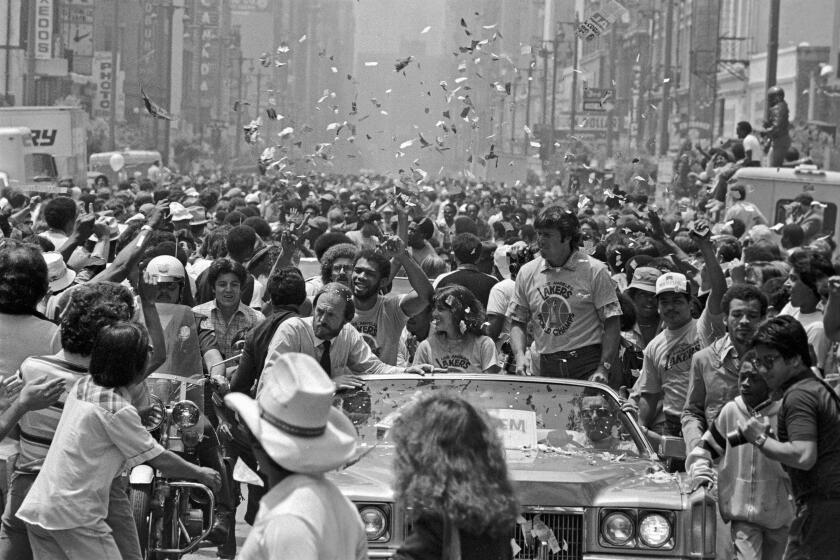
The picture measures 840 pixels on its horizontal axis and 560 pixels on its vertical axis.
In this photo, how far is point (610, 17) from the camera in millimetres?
22469

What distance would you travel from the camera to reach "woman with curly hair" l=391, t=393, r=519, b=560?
4.26 m

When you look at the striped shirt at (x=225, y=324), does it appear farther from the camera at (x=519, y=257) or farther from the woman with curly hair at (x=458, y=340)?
the camera at (x=519, y=257)

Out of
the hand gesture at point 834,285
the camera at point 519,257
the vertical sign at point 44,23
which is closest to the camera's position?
the hand gesture at point 834,285

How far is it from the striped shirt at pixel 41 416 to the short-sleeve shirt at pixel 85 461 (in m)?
0.44

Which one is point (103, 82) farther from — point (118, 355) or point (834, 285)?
point (118, 355)

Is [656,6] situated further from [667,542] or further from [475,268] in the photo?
[667,542]

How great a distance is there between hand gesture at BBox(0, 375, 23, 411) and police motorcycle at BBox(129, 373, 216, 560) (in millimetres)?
603

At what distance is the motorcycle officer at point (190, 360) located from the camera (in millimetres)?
8531

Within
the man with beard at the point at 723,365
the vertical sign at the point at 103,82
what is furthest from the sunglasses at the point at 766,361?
the vertical sign at the point at 103,82

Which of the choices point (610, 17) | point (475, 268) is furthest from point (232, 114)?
point (475, 268)

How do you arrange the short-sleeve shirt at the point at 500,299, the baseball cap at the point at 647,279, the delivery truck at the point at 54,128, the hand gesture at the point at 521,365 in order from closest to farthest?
the hand gesture at the point at 521,365
the baseball cap at the point at 647,279
the short-sleeve shirt at the point at 500,299
the delivery truck at the point at 54,128

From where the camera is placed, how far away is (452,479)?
427 centimetres

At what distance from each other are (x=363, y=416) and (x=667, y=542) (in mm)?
1625

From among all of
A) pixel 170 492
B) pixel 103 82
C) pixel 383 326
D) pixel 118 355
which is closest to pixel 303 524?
pixel 118 355
